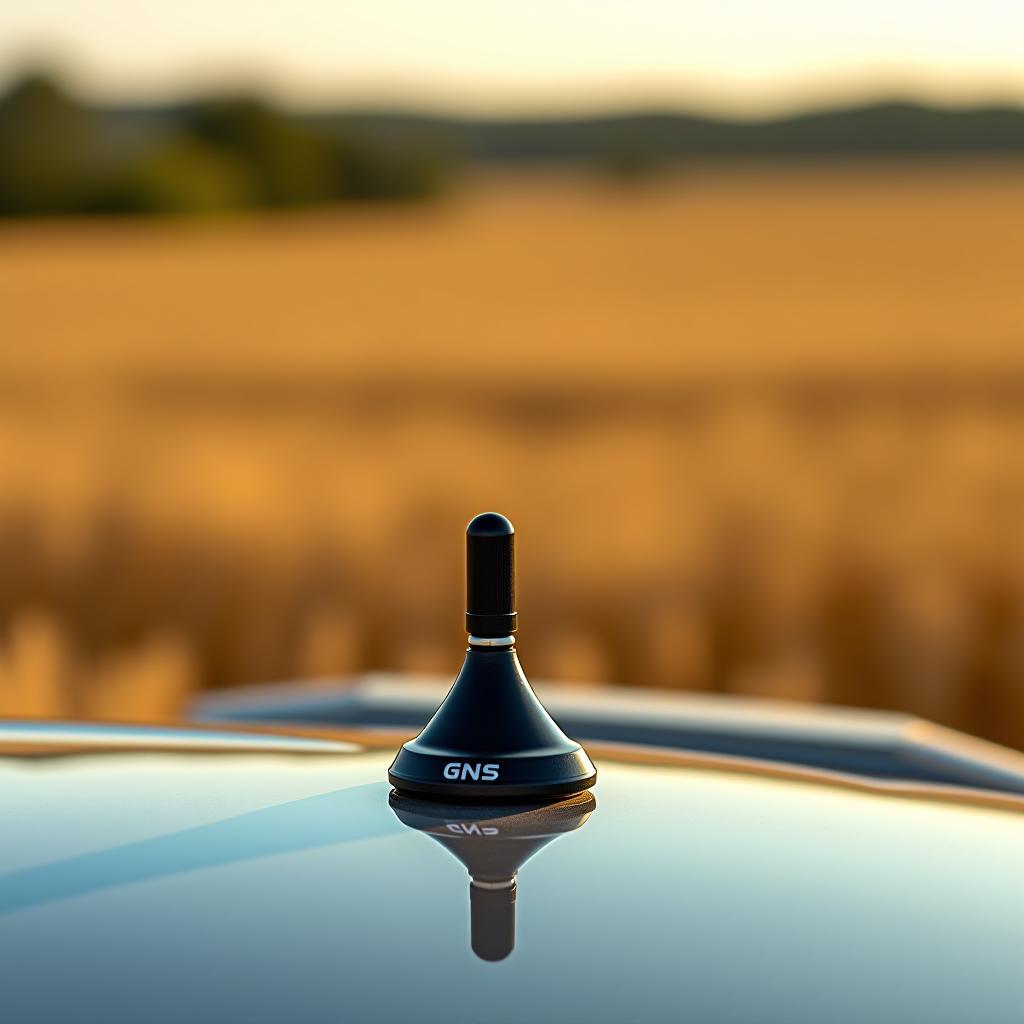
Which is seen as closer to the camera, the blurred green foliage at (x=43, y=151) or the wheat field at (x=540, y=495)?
the wheat field at (x=540, y=495)

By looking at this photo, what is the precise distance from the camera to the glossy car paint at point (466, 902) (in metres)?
0.91

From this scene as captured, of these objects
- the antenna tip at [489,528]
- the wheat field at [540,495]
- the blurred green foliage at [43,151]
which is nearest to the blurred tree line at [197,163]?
the blurred green foliage at [43,151]

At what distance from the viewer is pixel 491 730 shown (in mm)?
1252

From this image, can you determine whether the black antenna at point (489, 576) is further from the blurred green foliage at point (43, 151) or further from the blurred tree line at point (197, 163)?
the blurred green foliage at point (43, 151)

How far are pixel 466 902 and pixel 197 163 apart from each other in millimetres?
50771

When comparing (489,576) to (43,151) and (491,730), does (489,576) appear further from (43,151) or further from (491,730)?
(43,151)

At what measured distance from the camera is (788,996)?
Result: 0.92 m

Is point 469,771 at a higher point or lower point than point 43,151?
lower

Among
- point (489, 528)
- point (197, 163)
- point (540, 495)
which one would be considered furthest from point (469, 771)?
point (197, 163)

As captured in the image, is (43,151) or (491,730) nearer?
(491,730)

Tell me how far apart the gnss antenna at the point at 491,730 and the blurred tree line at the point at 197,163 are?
153ft

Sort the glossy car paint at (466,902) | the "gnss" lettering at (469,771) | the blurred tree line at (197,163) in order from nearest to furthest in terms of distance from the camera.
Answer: the glossy car paint at (466,902) < the "gnss" lettering at (469,771) < the blurred tree line at (197,163)

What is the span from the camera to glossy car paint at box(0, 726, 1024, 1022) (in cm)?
91

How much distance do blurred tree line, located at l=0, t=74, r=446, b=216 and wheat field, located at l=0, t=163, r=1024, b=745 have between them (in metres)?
26.4
